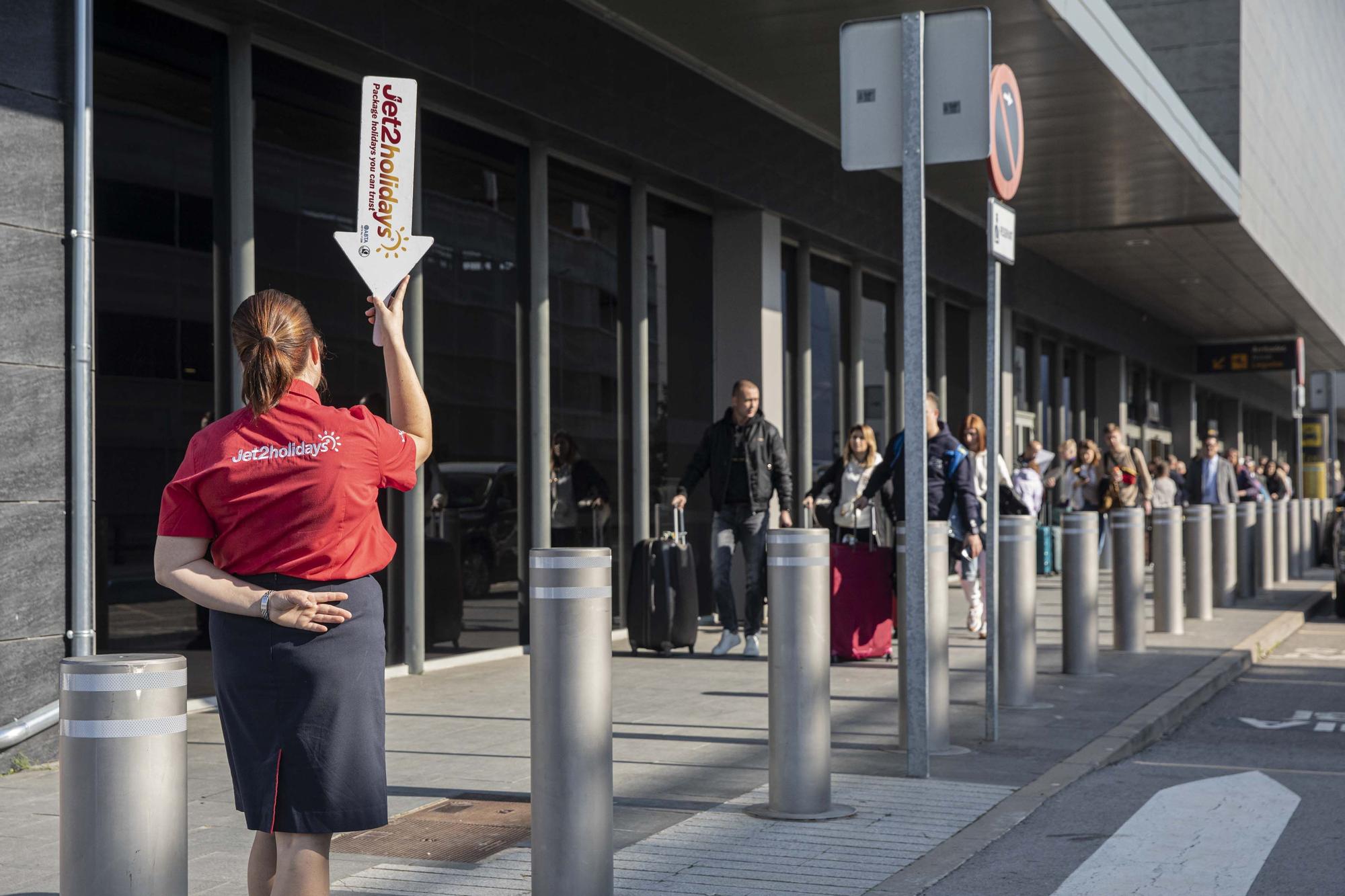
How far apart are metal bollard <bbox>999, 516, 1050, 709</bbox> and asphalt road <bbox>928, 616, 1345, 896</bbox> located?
0.79m

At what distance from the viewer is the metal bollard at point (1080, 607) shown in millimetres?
9898

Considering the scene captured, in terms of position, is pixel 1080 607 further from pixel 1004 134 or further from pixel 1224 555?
pixel 1224 555

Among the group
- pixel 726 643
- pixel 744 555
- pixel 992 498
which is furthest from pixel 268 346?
pixel 726 643

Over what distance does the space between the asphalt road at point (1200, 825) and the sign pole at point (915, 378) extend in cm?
65

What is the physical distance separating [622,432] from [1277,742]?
588 centimetres

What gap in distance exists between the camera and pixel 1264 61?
25109 mm

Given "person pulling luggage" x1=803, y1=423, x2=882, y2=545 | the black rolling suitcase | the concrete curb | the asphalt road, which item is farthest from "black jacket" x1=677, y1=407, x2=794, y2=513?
the asphalt road

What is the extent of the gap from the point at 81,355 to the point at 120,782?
14.9 feet

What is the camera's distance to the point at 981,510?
11156mm

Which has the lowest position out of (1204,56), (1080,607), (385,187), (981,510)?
(1080,607)

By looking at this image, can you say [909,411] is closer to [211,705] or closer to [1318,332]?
[211,705]

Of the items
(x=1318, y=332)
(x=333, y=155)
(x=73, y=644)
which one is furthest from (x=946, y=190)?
(x=1318, y=332)

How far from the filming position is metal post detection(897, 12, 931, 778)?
6.40 metres

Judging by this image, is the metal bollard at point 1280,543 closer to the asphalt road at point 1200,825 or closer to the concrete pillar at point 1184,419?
the asphalt road at point 1200,825
